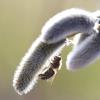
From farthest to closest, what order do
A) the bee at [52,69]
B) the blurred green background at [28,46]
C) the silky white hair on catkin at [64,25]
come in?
1. the blurred green background at [28,46]
2. the bee at [52,69]
3. the silky white hair on catkin at [64,25]

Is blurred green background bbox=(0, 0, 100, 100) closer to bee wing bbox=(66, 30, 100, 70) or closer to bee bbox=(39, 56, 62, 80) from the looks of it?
bee bbox=(39, 56, 62, 80)

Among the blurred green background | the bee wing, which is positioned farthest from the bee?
the blurred green background

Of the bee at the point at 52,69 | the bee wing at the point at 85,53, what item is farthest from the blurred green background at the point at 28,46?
the bee wing at the point at 85,53

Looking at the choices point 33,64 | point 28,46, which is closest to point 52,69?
point 33,64

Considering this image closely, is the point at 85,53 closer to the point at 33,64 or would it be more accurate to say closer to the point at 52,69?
the point at 33,64

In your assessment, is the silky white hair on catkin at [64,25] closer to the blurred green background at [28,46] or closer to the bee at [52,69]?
the bee at [52,69]
